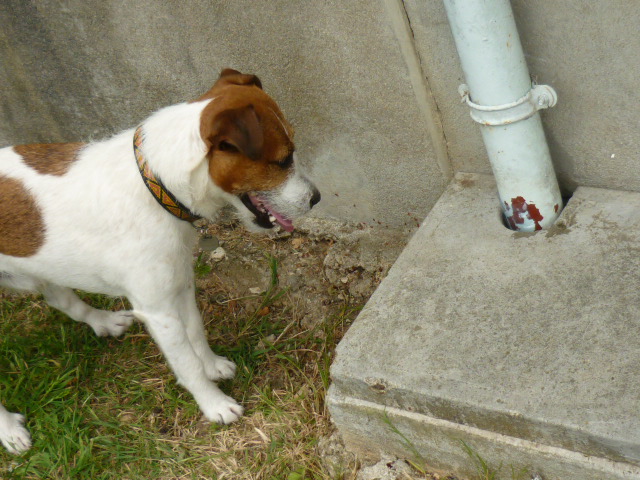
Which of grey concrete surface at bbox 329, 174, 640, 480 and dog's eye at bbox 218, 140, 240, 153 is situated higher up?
dog's eye at bbox 218, 140, 240, 153

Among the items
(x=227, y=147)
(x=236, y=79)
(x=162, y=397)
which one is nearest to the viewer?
(x=227, y=147)

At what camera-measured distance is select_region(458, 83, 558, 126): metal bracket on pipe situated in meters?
2.67

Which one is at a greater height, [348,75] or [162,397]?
[348,75]

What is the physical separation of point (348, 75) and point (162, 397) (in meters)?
1.74

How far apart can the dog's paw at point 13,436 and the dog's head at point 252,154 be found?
4.85ft

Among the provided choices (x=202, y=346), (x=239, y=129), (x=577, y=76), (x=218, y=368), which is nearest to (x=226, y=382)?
(x=218, y=368)

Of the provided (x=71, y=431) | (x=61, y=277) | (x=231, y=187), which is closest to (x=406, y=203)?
(x=231, y=187)


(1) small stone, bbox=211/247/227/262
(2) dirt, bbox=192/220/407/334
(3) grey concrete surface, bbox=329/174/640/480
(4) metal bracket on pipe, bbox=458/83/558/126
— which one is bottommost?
(2) dirt, bbox=192/220/407/334

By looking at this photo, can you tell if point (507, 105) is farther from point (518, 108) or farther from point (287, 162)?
point (287, 162)

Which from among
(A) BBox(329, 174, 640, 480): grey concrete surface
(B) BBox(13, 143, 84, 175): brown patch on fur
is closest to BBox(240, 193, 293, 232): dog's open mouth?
(A) BBox(329, 174, 640, 480): grey concrete surface

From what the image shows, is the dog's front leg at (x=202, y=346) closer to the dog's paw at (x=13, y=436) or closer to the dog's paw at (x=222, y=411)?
the dog's paw at (x=222, y=411)

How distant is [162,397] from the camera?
3447 millimetres

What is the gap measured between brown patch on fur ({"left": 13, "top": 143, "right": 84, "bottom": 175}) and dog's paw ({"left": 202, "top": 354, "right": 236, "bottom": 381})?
3.59 ft

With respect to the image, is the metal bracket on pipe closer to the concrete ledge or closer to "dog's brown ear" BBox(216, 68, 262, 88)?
"dog's brown ear" BBox(216, 68, 262, 88)
